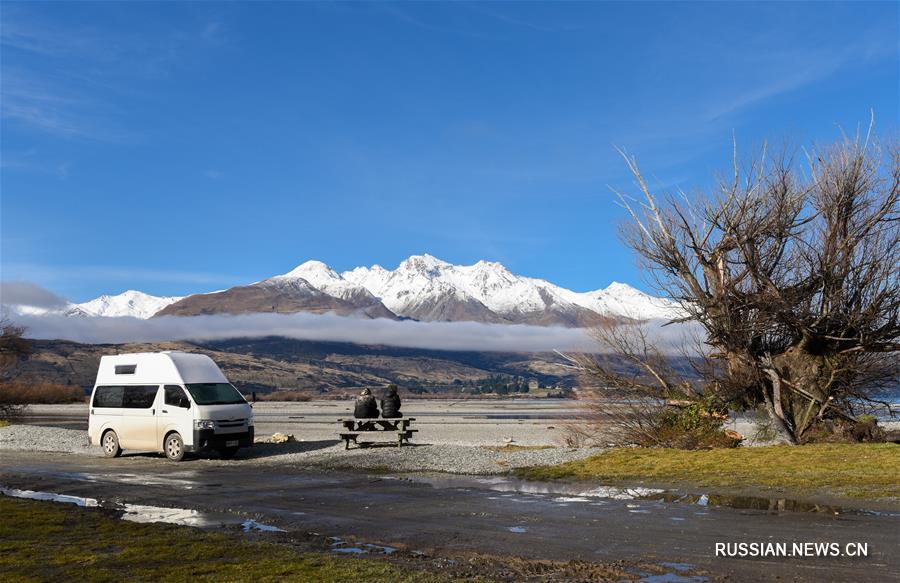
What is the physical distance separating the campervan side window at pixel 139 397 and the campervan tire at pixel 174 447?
4.75 ft

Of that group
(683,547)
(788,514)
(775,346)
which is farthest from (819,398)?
(683,547)

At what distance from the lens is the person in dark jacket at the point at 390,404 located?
2750cm

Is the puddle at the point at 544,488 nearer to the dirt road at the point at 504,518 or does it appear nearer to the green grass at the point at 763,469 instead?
the dirt road at the point at 504,518

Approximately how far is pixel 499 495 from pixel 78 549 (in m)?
8.17

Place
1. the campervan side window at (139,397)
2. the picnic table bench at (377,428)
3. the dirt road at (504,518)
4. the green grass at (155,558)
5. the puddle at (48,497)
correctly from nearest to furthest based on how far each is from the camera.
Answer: the green grass at (155,558)
the dirt road at (504,518)
the puddle at (48,497)
the campervan side window at (139,397)
the picnic table bench at (377,428)

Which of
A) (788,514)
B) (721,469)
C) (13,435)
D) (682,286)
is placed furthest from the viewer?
(13,435)

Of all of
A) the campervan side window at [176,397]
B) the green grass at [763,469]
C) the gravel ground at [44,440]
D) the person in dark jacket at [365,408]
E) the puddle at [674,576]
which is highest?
the campervan side window at [176,397]

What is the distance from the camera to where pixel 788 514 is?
12.9 meters

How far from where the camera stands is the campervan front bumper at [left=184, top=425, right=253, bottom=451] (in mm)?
23844

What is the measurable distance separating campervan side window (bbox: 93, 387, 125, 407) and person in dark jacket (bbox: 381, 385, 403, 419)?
863cm

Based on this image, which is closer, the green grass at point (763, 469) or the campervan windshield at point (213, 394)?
the green grass at point (763, 469)

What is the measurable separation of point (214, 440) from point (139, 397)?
11.8 feet

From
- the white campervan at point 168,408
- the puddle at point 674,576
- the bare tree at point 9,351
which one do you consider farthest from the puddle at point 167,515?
the bare tree at point 9,351

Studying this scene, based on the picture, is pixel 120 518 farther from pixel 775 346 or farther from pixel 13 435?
pixel 13 435
